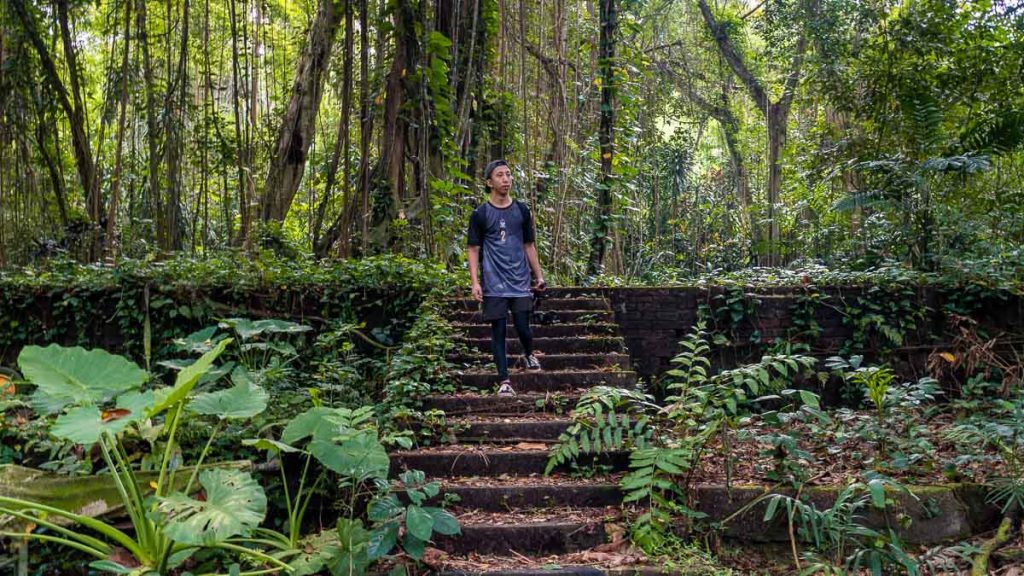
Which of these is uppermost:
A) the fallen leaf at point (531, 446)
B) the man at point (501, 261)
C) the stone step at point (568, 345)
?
the man at point (501, 261)

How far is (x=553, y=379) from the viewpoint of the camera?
6070 millimetres

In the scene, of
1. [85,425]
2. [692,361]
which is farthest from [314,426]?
[692,361]

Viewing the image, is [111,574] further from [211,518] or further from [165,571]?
[211,518]

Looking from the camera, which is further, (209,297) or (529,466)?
(209,297)

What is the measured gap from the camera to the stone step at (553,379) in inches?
236

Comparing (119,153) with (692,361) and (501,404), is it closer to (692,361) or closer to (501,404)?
(501,404)

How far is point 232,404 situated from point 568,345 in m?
3.23

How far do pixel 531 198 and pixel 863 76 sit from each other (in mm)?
3991

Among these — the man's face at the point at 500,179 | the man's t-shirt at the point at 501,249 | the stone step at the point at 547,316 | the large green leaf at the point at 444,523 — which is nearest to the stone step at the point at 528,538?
A: the large green leaf at the point at 444,523

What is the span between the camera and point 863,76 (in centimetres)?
958

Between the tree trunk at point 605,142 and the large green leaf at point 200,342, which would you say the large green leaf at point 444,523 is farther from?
the tree trunk at point 605,142

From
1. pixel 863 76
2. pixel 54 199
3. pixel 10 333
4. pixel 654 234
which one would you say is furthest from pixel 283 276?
pixel 654 234

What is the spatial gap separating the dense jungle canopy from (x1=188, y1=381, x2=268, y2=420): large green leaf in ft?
16.0

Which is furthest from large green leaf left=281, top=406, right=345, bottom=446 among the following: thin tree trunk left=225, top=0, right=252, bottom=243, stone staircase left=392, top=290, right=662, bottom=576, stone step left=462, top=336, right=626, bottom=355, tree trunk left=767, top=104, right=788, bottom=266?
tree trunk left=767, top=104, right=788, bottom=266
